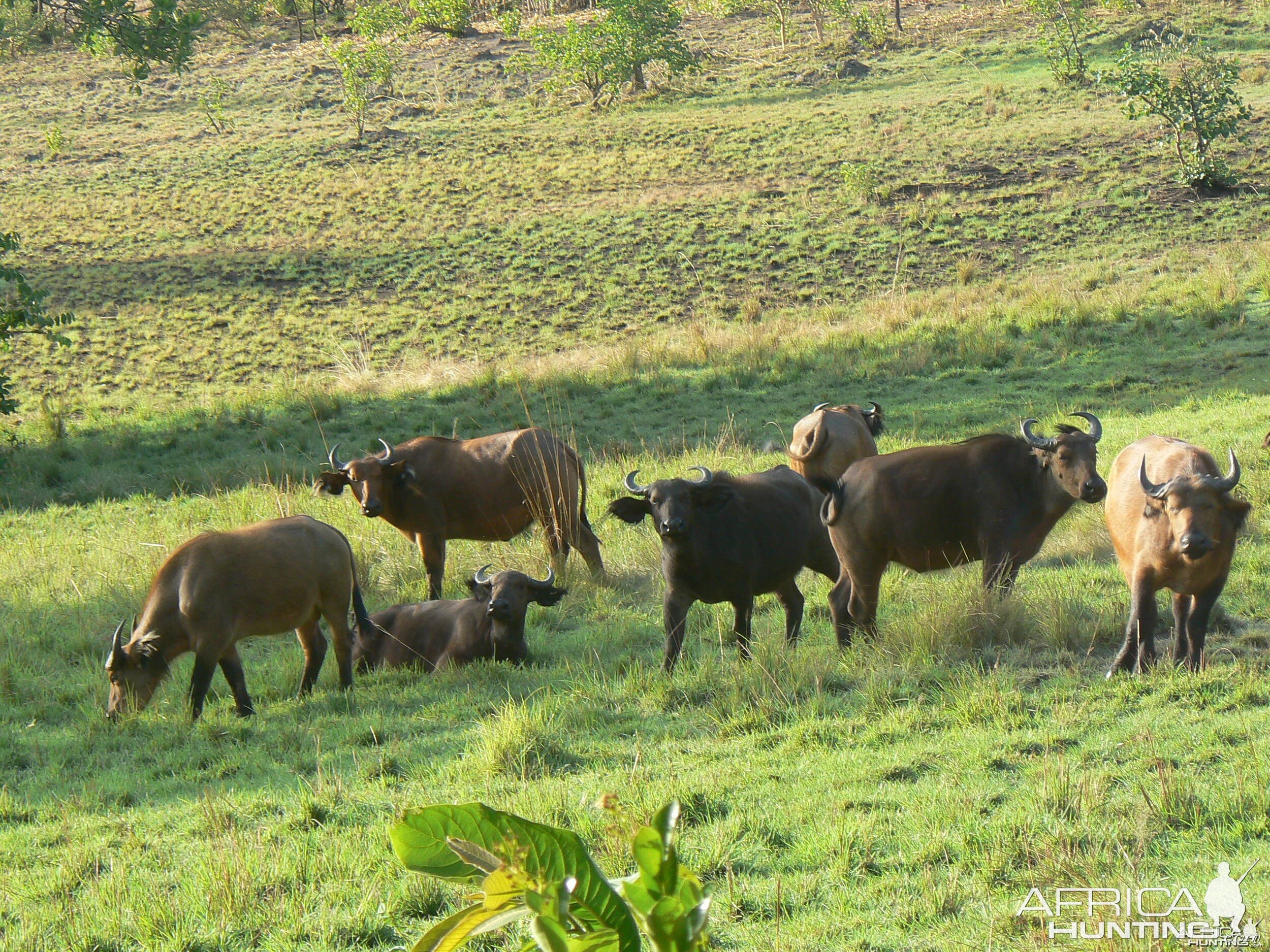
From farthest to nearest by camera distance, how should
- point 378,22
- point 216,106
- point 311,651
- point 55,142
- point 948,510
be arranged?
point 378,22 < point 216,106 < point 55,142 < point 311,651 < point 948,510

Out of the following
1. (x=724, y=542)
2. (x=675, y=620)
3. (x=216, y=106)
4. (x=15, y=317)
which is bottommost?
(x=675, y=620)

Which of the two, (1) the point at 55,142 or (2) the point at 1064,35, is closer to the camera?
(2) the point at 1064,35

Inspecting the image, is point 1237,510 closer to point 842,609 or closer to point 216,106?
point 842,609

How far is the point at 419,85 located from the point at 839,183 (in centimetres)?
2548

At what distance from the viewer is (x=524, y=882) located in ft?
4.44

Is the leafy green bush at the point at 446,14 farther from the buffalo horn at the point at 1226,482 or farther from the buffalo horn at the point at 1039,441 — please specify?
the buffalo horn at the point at 1226,482

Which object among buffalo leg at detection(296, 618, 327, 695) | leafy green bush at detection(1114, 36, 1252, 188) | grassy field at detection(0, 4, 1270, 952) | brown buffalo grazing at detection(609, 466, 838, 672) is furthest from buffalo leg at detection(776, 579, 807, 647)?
leafy green bush at detection(1114, 36, 1252, 188)

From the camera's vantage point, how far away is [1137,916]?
3922 mm

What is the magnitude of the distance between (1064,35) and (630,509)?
136 feet

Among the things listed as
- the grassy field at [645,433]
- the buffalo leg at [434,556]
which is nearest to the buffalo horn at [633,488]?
the grassy field at [645,433]

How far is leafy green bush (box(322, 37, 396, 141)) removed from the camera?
163ft

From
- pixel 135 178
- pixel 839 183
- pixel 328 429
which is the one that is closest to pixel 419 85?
pixel 135 178

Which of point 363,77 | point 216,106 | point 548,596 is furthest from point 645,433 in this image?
point 216,106

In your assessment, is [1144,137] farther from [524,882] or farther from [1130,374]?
[524,882]
